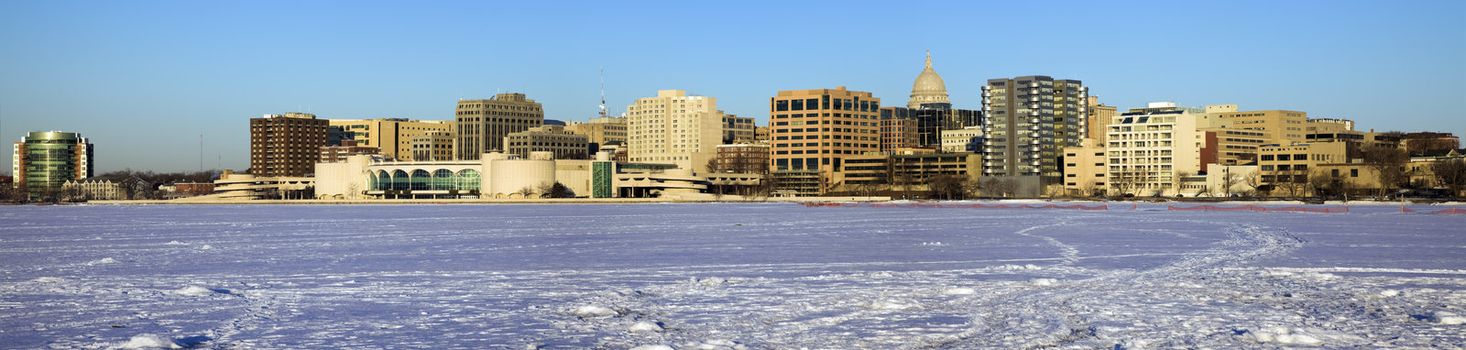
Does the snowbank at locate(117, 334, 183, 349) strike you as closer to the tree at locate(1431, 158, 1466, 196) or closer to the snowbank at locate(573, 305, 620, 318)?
the snowbank at locate(573, 305, 620, 318)

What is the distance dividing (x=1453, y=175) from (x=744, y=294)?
171899 millimetres

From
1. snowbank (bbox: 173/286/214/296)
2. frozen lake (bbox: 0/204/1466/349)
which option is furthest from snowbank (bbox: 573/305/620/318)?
snowbank (bbox: 173/286/214/296)

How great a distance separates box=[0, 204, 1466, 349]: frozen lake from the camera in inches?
880

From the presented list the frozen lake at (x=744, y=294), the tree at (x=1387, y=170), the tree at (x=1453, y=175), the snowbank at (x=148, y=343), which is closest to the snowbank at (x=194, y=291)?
the frozen lake at (x=744, y=294)

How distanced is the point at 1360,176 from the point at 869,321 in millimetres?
194863

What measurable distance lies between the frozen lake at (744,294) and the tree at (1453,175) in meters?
140

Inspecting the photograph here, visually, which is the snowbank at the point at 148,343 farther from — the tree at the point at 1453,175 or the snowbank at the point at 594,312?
the tree at the point at 1453,175

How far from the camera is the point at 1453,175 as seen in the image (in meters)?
177

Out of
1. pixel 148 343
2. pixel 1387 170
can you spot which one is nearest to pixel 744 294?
pixel 148 343

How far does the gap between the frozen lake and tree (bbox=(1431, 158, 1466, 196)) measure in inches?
5495

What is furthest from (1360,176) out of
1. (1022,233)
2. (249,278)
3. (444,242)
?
(249,278)

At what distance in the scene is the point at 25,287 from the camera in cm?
3131

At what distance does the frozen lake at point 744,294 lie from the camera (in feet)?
73.3

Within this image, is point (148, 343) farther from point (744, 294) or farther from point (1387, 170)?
point (1387, 170)
